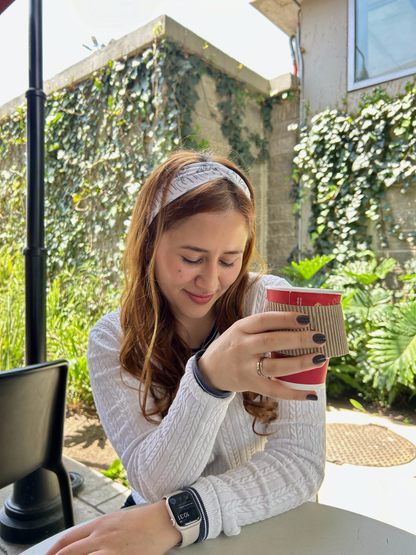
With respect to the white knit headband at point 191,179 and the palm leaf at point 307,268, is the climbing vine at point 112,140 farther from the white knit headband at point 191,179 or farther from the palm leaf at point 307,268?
the white knit headband at point 191,179

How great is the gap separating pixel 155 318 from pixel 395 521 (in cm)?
191

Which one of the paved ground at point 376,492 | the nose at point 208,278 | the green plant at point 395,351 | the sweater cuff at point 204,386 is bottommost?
the paved ground at point 376,492

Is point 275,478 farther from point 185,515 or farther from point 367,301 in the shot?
point 367,301

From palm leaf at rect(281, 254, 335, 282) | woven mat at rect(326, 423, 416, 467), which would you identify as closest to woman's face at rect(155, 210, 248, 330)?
woven mat at rect(326, 423, 416, 467)

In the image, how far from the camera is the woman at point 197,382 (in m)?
0.74

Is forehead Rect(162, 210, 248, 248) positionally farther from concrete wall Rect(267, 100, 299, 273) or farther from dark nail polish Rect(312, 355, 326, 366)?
concrete wall Rect(267, 100, 299, 273)

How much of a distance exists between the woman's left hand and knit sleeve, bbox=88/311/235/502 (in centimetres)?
12

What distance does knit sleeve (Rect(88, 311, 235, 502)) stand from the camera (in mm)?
865

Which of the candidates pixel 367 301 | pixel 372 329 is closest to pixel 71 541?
pixel 372 329

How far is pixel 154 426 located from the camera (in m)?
1.08

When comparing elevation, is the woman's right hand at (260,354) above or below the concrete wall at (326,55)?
below

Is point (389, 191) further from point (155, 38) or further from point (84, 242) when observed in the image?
point (84, 242)

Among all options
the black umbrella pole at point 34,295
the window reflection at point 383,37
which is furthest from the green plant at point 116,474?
the window reflection at point 383,37

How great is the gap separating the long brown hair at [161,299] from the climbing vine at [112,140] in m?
2.73
